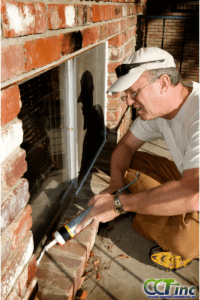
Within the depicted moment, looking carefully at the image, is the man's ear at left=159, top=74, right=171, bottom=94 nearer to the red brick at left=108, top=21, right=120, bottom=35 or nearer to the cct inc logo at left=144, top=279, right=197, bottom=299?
the red brick at left=108, top=21, right=120, bottom=35

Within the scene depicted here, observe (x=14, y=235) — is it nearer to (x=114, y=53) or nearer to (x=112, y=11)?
(x=112, y=11)

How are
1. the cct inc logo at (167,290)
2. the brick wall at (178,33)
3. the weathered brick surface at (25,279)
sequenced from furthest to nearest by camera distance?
the brick wall at (178,33), the cct inc logo at (167,290), the weathered brick surface at (25,279)

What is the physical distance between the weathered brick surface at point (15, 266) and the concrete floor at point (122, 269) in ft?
2.57

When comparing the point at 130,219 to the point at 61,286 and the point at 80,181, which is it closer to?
the point at 80,181

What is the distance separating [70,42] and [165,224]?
4.39 feet

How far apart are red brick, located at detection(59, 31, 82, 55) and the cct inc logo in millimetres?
1669

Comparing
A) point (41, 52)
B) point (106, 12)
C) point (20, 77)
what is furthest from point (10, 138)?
point (106, 12)

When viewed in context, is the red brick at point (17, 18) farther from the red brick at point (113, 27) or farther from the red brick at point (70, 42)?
the red brick at point (113, 27)

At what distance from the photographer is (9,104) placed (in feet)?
2.95

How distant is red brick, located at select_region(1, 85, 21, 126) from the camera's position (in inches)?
34.0

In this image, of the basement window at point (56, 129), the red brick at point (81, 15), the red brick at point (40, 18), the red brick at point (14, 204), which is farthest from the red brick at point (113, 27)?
the red brick at point (14, 204)

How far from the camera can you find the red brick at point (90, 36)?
156cm

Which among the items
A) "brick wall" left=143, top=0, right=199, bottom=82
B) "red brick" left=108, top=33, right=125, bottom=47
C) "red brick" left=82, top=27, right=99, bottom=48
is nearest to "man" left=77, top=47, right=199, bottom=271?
"red brick" left=82, top=27, right=99, bottom=48

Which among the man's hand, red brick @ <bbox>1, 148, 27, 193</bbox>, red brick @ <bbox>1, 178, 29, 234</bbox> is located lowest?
the man's hand
